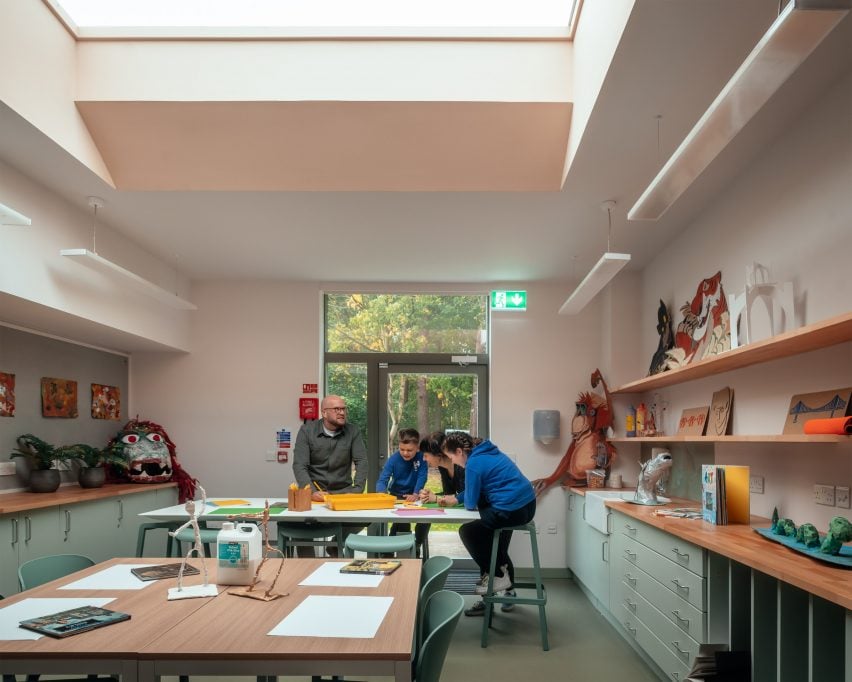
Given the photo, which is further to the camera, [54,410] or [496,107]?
[54,410]

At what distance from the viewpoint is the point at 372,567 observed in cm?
329

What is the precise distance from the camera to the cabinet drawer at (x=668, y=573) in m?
3.41

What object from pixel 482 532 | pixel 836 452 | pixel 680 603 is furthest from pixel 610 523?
pixel 836 452

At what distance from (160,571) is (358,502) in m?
2.06

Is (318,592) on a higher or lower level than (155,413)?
lower

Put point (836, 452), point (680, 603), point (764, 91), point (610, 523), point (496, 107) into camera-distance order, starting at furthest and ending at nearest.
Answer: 1. point (610, 523)
2. point (496, 107)
3. point (680, 603)
4. point (836, 452)
5. point (764, 91)

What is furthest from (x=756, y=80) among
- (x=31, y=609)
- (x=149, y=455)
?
(x=149, y=455)

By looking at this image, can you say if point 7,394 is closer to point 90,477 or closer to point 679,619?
point 90,477

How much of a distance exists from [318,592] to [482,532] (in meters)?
2.86

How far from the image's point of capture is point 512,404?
7.39 metres

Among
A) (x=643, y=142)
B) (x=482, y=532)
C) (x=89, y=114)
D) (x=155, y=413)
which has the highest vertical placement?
(x=89, y=114)

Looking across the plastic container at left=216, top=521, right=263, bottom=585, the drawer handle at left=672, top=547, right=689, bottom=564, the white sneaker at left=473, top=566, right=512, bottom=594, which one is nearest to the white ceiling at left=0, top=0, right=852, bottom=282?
the drawer handle at left=672, top=547, right=689, bottom=564

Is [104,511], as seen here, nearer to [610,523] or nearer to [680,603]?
[610,523]

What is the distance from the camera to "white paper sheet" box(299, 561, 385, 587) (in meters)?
3.00
